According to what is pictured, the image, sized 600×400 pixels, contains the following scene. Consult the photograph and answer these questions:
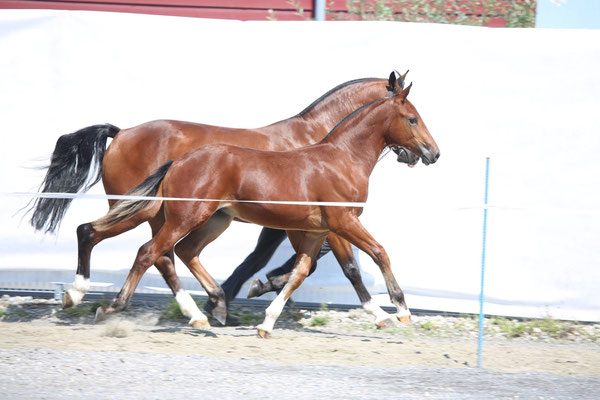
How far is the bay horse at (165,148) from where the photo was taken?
6.55 m

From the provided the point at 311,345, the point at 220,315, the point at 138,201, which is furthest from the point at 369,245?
the point at 138,201

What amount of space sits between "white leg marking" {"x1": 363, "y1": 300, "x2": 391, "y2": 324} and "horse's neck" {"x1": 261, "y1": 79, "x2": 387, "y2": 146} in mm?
1444

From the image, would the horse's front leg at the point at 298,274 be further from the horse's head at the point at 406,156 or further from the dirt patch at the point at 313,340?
the horse's head at the point at 406,156

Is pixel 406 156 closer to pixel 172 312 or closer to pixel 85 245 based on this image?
pixel 172 312

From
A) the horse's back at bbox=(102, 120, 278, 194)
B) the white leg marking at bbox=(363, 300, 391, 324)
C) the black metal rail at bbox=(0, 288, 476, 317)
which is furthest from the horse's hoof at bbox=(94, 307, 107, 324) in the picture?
the white leg marking at bbox=(363, 300, 391, 324)

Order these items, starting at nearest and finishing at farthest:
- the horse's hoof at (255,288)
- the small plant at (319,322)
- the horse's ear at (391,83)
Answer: the horse's ear at (391,83) → the horse's hoof at (255,288) → the small plant at (319,322)

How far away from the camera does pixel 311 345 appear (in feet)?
19.5

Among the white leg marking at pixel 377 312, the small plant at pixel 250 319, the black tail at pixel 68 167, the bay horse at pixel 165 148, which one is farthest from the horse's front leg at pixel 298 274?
the black tail at pixel 68 167

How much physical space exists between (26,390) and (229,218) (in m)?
2.47

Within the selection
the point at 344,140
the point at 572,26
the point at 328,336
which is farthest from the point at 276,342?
the point at 572,26

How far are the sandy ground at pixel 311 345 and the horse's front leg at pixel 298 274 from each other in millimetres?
120

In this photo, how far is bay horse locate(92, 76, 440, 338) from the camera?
6000mm

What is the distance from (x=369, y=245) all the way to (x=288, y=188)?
2.42 feet

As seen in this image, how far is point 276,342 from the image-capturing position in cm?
600
